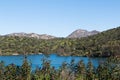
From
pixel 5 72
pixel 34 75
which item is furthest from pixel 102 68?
pixel 5 72

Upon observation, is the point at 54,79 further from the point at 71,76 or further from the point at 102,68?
the point at 102,68

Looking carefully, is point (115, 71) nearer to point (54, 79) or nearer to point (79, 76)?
point (79, 76)

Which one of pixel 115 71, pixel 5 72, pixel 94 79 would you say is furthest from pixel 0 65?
pixel 115 71

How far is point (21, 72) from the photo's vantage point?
14062 centimetres

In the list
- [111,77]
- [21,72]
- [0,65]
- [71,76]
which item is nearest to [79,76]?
[71,76]

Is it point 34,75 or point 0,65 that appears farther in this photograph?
point 0,65

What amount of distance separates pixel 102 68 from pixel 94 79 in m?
8.83

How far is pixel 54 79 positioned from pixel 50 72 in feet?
27.3

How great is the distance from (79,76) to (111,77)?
14348mm

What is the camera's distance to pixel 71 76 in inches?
5384

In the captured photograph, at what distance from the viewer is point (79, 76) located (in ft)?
459

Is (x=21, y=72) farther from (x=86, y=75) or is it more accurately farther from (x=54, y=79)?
(x=86, y=75)

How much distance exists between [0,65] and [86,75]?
4065 cm

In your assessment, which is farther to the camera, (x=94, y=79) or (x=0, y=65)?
(x=0, y=65)
